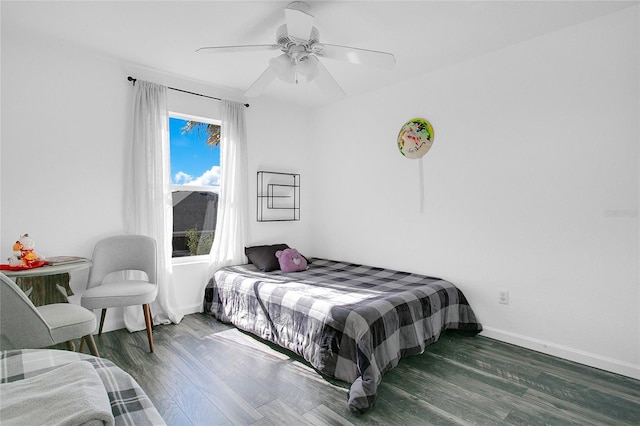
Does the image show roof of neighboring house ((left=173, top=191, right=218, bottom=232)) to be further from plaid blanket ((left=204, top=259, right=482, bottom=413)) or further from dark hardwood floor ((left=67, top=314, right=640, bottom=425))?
dark hardwood floor ((left=67, top=314, right=640, bottom=425))

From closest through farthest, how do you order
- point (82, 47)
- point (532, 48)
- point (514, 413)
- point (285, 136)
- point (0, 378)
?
point (0, 378)
point (514, 413)
point (532, 48)
point (82, 47)
point (285, 136)

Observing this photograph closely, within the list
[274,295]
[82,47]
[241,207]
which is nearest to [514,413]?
[274,295]

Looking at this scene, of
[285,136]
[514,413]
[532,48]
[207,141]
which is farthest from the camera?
[285,136]

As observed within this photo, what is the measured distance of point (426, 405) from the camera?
6.42 feet

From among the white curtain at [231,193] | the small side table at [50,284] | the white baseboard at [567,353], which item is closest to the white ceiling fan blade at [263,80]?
the white curtain at [231,193]

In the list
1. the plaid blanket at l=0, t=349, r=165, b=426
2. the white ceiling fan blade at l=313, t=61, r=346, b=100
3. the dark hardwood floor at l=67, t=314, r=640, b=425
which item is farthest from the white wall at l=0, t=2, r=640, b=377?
the plaid blanket at l=0, t=349, r=165, b=426

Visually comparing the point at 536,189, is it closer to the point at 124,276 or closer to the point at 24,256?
the point at 124,276

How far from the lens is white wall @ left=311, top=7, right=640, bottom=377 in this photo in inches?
91.0

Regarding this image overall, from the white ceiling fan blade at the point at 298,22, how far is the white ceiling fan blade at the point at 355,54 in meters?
0.20

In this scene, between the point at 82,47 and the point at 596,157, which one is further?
the point at 82,47

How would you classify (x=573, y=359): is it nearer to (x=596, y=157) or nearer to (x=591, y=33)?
(x=596, y=157)

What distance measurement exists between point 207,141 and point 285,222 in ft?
4.43

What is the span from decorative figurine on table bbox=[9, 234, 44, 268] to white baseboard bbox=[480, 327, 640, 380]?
3533 millimetres

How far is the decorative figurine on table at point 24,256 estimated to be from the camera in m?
2.34
